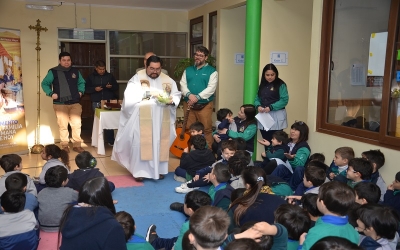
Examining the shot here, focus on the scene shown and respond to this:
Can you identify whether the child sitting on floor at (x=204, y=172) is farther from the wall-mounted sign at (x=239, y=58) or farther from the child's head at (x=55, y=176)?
the wall-mounted sign at (x=239, y=58)

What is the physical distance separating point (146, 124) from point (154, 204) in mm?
1185

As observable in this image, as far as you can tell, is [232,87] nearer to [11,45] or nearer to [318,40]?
[318,40]

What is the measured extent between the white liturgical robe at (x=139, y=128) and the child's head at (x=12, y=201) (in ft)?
7.29

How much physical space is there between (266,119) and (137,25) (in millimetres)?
4383

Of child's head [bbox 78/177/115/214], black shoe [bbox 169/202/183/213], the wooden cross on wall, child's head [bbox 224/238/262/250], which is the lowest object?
black shoe [bbox 169/202/183/213]

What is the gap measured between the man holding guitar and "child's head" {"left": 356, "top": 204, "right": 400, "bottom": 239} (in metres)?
3.87

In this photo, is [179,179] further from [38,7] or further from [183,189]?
[38,7]

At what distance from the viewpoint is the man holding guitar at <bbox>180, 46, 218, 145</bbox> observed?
20.4ft

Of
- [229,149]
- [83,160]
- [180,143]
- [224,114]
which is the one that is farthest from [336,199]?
[180,143]

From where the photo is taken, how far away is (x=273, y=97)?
5.58m

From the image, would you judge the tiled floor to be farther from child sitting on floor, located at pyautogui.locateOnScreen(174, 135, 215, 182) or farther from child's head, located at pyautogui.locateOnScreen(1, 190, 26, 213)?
child's head, located at pyautogui.locateOnScreen(1, 190, 26, 213)

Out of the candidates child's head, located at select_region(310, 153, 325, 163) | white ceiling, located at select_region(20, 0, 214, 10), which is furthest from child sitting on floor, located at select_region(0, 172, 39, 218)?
white ceiling, located at select_region(20, 0, 214, 10)

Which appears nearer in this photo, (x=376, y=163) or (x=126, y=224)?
(x=126, y=224)

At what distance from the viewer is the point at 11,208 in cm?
313
